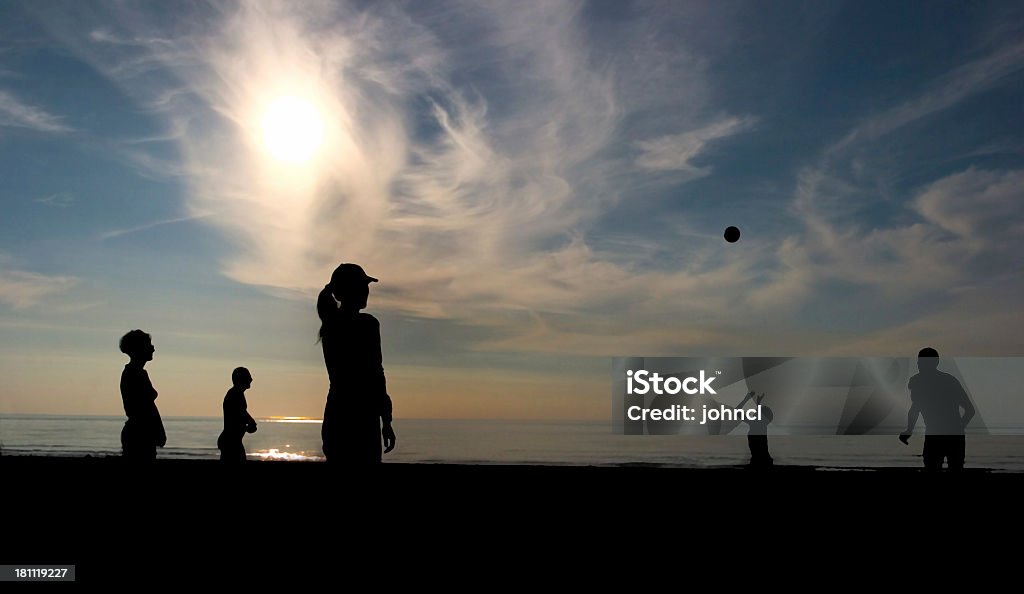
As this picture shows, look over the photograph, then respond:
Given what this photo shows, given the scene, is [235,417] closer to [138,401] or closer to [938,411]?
[138,401]

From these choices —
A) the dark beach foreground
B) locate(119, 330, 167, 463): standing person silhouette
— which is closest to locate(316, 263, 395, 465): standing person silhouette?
the dark beach foreground

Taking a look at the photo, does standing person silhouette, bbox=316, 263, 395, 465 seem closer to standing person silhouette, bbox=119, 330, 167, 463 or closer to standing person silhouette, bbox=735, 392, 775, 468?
standing person silhouette, bbox=119, 330, 167, 463

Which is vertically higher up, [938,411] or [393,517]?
[938,411]

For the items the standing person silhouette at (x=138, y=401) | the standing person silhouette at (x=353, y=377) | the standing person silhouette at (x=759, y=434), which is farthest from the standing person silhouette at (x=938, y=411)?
the standing person silhouette at (x=138, y=401)

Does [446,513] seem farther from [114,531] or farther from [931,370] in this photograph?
[931,370]

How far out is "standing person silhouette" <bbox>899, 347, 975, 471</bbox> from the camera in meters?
10.6

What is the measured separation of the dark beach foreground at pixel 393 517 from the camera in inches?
186

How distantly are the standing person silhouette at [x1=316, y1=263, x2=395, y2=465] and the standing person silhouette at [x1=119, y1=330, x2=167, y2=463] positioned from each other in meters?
3.56

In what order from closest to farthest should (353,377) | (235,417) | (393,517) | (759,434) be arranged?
(353,377) → (393,517) → (235,417) → (759,434)

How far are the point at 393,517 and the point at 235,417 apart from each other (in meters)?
4.25

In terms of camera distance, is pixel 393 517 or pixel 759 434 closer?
pixel 393 517

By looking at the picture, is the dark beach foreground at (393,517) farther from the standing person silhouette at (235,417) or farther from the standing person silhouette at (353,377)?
the standing person silhouette at (235,417)

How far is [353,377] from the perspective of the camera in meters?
4.93

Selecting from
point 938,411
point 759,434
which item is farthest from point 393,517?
point 759,434
